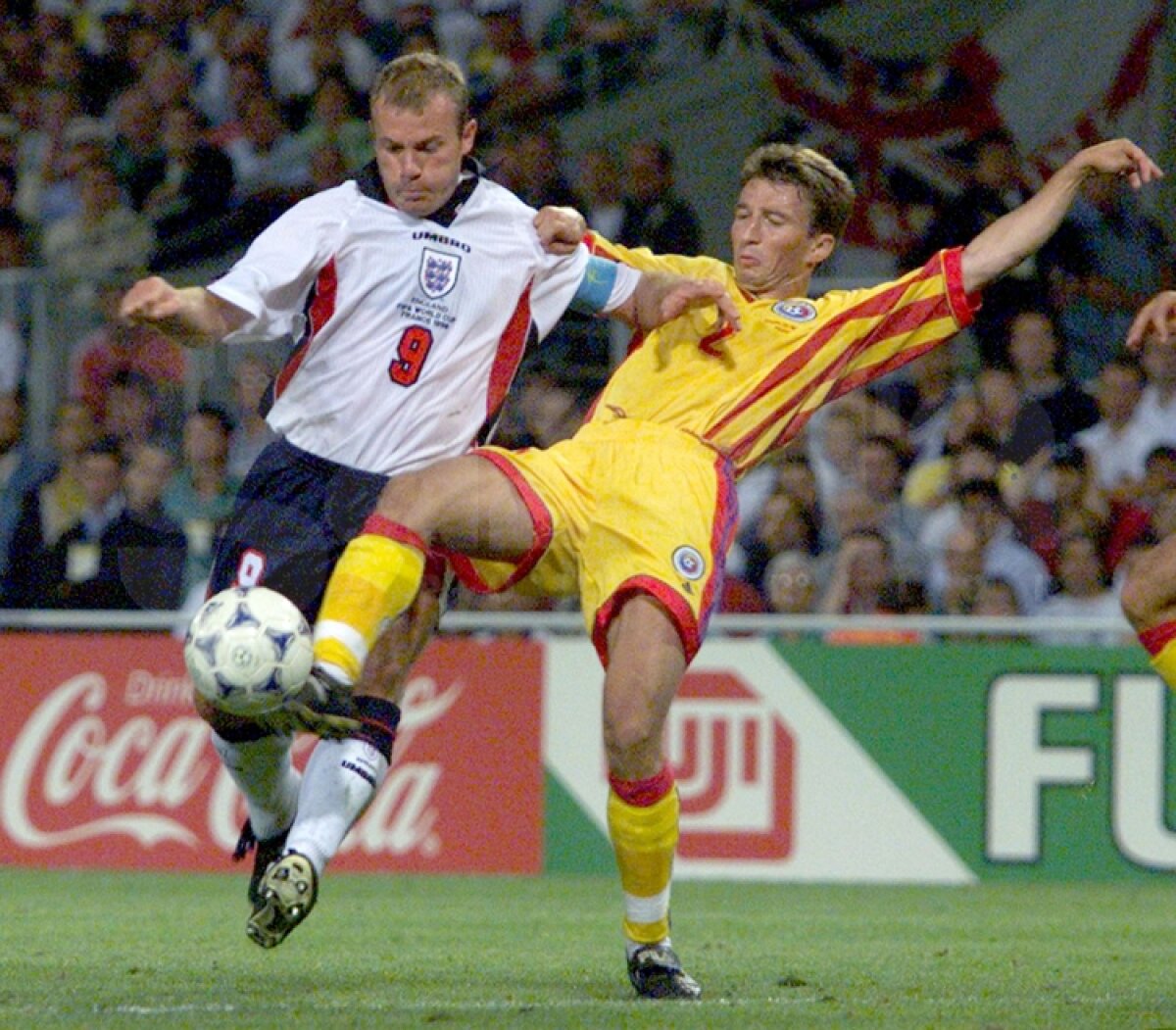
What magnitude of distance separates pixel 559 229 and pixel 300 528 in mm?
1074

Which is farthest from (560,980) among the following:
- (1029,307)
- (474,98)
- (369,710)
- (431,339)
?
(474,98)

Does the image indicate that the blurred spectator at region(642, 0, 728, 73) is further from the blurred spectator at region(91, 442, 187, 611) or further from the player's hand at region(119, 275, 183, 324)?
the player's hand at region(119, 275, 183, 324)

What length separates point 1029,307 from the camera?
1168 centimetres

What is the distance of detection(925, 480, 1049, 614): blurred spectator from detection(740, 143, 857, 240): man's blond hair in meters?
4.44

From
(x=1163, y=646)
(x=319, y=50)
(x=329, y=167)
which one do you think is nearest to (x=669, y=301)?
(x=1163, y=646)

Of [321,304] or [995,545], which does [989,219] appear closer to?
[995,545]

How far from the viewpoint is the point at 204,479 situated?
11.5 metres

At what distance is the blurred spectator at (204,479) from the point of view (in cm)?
1143

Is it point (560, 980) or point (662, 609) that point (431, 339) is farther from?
point (560, 980)

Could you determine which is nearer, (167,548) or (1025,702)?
(1025,702)

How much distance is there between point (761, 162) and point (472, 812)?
4733mm

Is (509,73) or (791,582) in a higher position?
(509,73)

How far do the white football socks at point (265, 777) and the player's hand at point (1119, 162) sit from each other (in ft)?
8.89

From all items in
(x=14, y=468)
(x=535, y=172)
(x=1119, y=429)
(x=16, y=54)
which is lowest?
(x=14, y=468)
